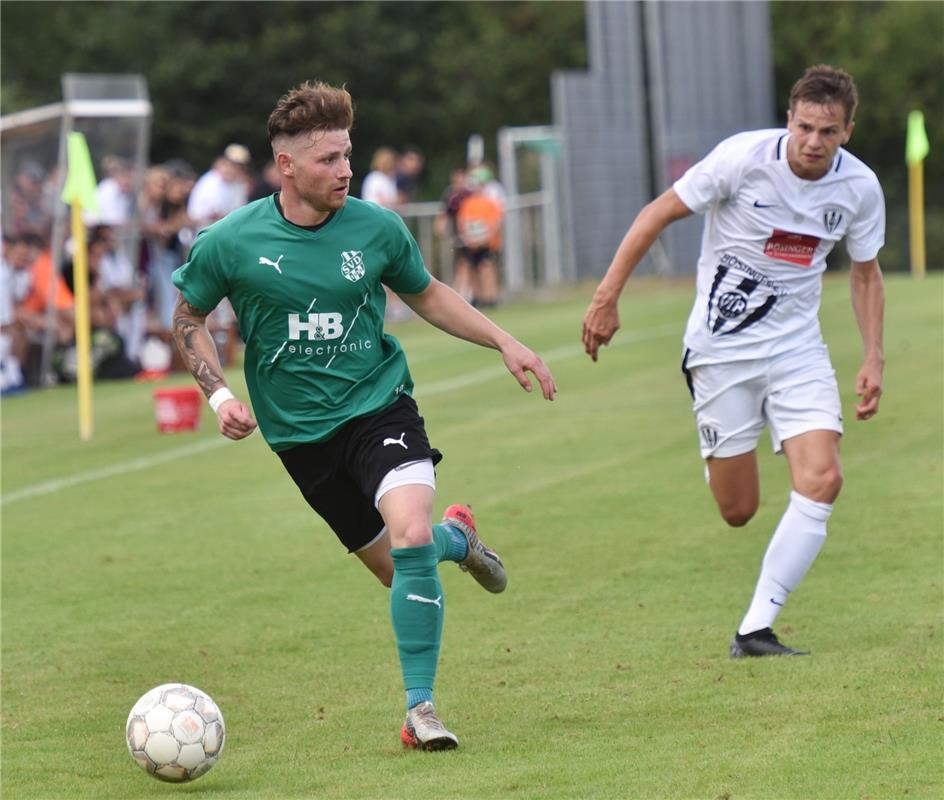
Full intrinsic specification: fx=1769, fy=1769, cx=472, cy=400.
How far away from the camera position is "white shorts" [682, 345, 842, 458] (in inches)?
286

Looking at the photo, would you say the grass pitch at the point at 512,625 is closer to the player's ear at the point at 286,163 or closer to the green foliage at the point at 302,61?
the player's ear at the point at 286,163

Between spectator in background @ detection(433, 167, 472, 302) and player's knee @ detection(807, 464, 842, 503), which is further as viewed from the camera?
spectator in background @ detection(433, 167, 472, 302)

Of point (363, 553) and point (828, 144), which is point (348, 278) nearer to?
point (363, 553)

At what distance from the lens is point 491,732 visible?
6.19 m

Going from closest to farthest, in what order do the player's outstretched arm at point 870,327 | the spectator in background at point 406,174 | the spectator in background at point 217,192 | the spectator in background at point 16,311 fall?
the player's outstretched arm at point 870,327
the spectator in background at point 16,311
the spectator in background at point 217,192
the spectator in background at point 406,174

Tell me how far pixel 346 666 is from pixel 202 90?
41492 millimetres

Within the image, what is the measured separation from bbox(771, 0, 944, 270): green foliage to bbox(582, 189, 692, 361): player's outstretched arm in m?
37.8

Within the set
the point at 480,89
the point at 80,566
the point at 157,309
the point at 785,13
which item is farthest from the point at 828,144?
the point at 480,89

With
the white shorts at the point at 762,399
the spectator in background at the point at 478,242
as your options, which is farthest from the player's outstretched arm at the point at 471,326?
the spectator in background at the point at 478,242

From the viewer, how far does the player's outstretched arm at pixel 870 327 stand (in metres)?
7.50

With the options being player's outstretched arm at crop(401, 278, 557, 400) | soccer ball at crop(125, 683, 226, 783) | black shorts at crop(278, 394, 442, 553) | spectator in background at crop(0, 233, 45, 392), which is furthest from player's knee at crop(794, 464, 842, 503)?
spectator in background at crop(0, 233, 45, 392)

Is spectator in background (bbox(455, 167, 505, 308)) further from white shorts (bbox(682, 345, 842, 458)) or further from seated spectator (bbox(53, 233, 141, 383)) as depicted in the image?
white shorts (bbox(682, 345, 842, 458))

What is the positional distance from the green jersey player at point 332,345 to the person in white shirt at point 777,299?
1231 mm

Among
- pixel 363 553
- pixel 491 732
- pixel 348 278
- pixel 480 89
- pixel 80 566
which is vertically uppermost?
pixel 348 278
